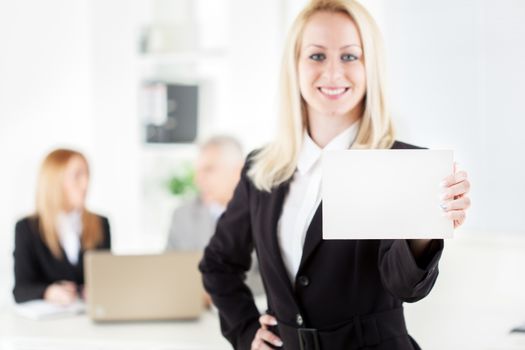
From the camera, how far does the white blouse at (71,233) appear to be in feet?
9.55

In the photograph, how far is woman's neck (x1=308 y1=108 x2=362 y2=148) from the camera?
1619 millimetres

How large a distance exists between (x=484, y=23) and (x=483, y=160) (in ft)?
1.61

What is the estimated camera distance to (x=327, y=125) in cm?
164

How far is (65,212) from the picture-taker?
9.50ft

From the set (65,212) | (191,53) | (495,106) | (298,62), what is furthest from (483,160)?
(191,53)

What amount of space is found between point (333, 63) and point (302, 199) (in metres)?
0.30

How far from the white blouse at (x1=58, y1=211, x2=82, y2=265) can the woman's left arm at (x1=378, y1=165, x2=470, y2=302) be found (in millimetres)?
1785

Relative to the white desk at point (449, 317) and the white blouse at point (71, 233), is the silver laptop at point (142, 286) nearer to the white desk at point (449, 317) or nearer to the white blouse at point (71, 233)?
the white desk at point (449, 317)

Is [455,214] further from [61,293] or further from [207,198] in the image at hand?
[207,198]

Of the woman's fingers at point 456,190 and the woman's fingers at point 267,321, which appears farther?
the woman's fingers at point 267,321

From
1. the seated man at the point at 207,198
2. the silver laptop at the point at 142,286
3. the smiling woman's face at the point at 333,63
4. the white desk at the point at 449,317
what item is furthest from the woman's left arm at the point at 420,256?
the seated man at the point at 207,198

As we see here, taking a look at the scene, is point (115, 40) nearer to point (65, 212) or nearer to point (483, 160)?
point (65, 212)

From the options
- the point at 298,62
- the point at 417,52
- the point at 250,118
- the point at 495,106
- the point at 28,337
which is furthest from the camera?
the point at 250,118

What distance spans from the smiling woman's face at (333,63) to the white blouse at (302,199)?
7cm
